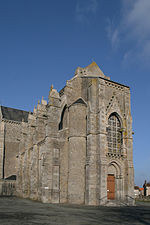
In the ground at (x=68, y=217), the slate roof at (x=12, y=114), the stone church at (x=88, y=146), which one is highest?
the slate roof at (x=12, y=114)

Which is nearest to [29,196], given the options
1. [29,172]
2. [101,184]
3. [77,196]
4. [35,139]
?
[29,172]

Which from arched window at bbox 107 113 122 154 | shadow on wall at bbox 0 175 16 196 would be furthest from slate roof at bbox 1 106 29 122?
arched window at bbox 107 113 122 154

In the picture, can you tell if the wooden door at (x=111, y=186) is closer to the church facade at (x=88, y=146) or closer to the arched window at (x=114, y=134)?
the church facade at (x=88, y=146)

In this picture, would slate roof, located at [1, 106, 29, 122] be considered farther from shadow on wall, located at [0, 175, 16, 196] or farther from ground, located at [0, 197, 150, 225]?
ground, located at [0, 197, 150, 225]

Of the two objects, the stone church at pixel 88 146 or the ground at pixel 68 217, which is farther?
the stone church at pixel 88 146

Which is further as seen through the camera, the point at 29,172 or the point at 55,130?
the point at 29,172

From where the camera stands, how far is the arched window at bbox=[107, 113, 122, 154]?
24.1 metres

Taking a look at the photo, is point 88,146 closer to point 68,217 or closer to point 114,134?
point 114,134

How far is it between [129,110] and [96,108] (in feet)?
14.6

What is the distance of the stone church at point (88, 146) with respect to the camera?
71.4ft

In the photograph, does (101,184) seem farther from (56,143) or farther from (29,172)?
(29,172)

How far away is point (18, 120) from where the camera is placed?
44531 millimetres

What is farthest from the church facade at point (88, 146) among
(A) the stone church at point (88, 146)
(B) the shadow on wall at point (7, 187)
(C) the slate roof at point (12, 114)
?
(C) the slate roof at point (12, 114)

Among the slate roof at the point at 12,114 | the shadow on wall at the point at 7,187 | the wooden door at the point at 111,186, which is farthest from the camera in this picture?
→ the slate roof at the point at 12,114
